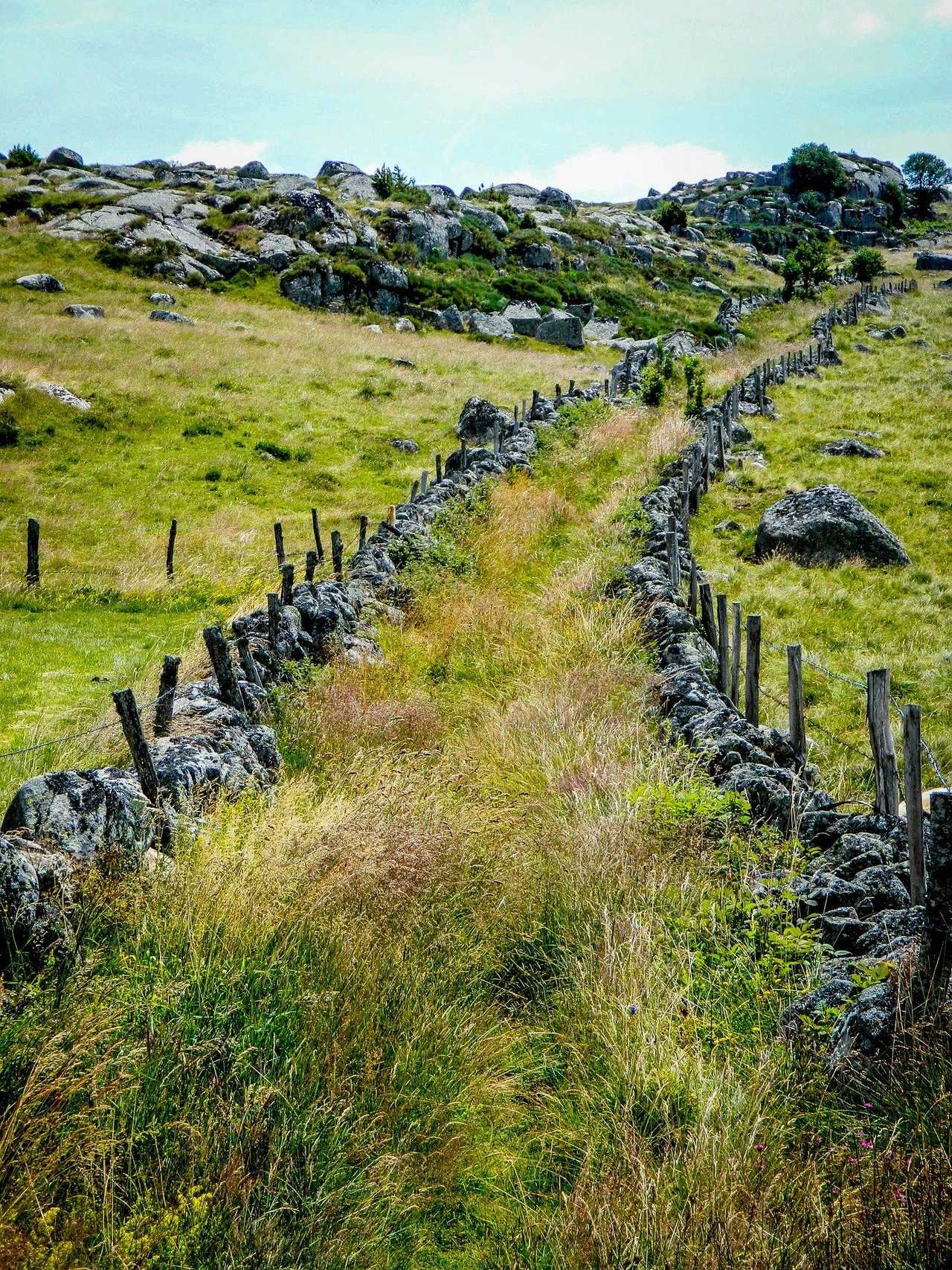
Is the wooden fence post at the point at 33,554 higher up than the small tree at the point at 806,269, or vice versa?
the small tree at the point at 806,269

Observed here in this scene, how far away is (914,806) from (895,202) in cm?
14480

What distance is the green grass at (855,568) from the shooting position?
1022 centimetres

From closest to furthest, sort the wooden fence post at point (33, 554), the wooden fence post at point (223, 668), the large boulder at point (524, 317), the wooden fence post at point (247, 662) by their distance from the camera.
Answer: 1. the wooden fence post at point (223, 668)
2. the wooden fence post at point (247, 662)
3. the wooden fence post at point (33, 554)
4. the large boulder at point (524, 317)

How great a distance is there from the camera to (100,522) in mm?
20219

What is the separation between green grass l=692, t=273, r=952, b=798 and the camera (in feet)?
33.5

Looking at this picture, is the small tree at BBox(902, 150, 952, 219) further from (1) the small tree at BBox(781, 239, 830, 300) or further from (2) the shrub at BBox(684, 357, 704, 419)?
(2) the shrub at BBox(684, 357, 704, 419)

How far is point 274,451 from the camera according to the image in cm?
2638

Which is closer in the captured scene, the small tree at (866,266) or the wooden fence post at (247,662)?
the wooden fence post at (247,662)

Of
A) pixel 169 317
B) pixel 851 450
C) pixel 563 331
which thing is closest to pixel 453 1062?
pixel 851 450

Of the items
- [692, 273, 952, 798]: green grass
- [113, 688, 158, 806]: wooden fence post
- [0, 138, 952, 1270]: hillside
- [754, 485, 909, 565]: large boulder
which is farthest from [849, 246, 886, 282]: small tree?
[113, 688, 158, 806]: wooden fence post

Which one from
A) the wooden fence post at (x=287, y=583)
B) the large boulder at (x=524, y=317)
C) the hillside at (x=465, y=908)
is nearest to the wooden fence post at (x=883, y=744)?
the hillside at (x=465, y=908)

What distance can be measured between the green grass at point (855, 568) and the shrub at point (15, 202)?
2109 inches

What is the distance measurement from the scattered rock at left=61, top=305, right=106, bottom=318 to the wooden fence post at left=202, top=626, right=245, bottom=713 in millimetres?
37331

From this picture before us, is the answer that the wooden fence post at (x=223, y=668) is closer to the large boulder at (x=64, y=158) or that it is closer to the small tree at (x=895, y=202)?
the large boulder at (x=64, y=158)
